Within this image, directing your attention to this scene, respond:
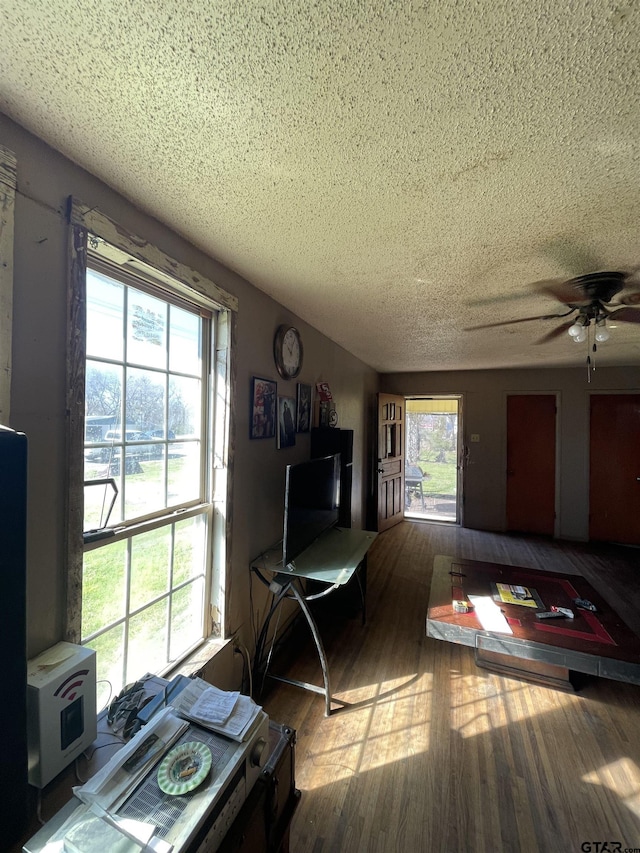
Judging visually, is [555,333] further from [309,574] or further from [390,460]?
[309,574]

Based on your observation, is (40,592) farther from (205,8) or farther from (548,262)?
(548,262)

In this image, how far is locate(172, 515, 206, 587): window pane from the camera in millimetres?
1582

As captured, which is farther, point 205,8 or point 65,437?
point 65,437

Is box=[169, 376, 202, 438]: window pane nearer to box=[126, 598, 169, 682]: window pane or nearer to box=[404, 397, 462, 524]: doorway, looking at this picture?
box=[126, 598, 169, 682]: window pane

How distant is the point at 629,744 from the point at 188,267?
10.3ft

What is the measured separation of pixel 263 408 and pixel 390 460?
323cm

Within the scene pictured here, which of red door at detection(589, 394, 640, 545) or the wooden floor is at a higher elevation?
red door at detection(589, 394, 640, 545)

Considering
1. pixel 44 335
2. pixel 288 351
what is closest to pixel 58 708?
pixel 44 335

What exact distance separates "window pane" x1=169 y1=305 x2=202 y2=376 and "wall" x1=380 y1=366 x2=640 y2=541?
4201 mm

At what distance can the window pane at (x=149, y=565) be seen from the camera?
1340 mm

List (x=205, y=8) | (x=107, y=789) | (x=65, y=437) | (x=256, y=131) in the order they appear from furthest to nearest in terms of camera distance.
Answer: (x=65, y=437) → (x=256, y=131) → (x=107, y=789) → (x=205, y=8)

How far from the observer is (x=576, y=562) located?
156 inches

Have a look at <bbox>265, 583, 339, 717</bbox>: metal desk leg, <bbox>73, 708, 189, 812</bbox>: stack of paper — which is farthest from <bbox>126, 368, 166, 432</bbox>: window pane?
<bbox>265, 583, 339, 717</bbox>: metal desk leg

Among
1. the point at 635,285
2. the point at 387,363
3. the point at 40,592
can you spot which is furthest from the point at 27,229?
the point at 387,363
